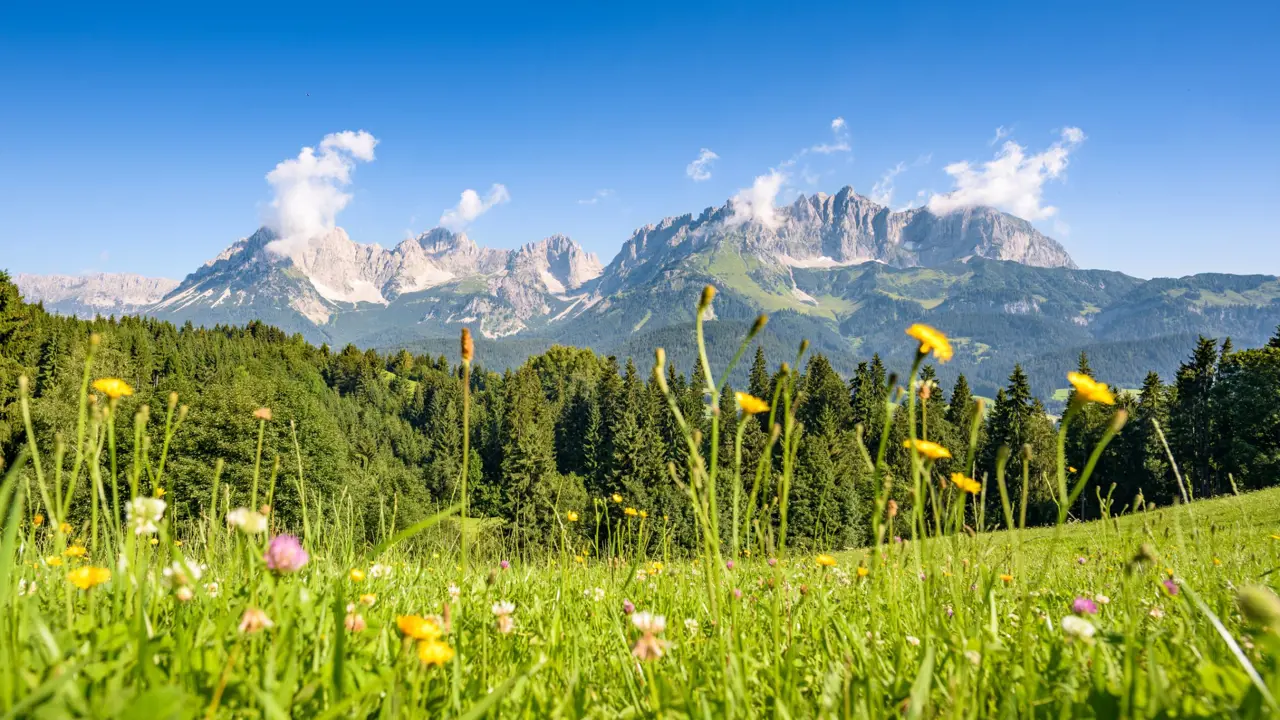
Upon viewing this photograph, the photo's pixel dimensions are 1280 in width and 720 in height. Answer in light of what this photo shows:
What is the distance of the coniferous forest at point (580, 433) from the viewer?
1723 centimetres

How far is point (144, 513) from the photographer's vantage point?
1.65m

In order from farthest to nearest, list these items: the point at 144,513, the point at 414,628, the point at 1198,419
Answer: the point at 1198,419 < the point at 144,513 < the point at 414,628

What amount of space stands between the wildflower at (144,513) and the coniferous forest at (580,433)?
0.18 m

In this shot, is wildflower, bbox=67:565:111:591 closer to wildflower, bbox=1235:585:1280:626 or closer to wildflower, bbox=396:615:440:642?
wildflower, bbox=396:615:440:642

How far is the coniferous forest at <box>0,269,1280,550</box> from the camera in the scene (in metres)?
17.2

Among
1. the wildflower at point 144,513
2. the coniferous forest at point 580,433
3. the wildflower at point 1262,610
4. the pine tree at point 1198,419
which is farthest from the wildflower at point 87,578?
the pine tree at point 1198,419

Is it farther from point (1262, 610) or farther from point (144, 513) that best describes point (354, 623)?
point (1262, 610)

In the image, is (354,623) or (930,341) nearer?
(930,341)

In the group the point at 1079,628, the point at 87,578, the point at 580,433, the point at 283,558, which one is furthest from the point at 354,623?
the point at 580,433

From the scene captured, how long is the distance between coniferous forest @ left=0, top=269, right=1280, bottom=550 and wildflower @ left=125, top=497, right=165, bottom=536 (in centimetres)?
18

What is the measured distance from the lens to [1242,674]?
49.2 inches

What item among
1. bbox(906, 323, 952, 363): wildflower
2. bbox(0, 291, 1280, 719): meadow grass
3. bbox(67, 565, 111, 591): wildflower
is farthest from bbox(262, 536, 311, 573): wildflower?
bbox(906, 323, 952, 363): wildflower

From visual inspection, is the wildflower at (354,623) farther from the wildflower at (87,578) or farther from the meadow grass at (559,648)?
the wildflower at (87,578)

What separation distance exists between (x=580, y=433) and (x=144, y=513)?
248ft
